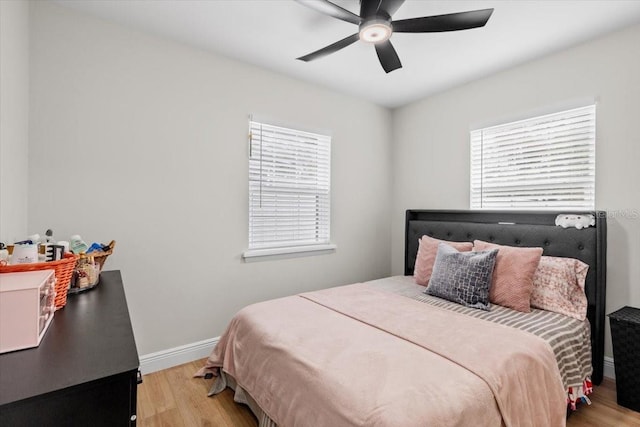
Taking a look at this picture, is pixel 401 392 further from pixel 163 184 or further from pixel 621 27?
pixel 621 27

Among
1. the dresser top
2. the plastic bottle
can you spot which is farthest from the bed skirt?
the plastic bottle

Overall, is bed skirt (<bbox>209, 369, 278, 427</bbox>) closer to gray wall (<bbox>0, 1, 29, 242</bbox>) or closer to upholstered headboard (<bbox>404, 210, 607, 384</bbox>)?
gray wall (<bbox>0, 1, 29, 242</bbox>)

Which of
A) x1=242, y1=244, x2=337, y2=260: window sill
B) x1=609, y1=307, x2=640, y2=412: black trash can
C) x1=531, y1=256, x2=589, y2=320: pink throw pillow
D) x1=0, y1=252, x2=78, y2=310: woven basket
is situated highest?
x1=0, y1=252, x2=78, y2=310: woven basket

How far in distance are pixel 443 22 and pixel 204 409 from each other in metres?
2.67

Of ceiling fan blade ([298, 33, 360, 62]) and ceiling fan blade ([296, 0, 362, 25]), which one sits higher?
ceiling fan blade ([296, 0, 362, 25])

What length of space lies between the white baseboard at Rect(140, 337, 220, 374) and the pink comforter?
2.02 feet

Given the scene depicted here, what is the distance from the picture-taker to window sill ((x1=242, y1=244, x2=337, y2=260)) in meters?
2.83

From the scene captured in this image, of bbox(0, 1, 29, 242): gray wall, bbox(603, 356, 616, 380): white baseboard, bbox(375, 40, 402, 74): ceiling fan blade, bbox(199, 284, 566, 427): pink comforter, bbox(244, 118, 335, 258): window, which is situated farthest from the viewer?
bbox(244, 118, 335, 258): window

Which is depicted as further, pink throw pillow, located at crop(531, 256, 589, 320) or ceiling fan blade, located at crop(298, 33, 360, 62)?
pink throw pillow, located at crop(531, 256, 589, 320)

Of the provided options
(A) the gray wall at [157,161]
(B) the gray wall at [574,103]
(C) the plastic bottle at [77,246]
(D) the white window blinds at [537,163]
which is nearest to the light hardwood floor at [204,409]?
(A) the gray wall at [157,161]

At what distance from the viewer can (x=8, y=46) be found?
154 centimetres

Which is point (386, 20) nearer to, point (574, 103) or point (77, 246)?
point (574, 103)

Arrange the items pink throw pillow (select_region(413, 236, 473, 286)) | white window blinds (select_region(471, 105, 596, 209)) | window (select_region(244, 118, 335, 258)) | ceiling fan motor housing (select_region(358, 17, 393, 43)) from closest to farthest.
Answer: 1. ceiling fan motor housing (select_region(358, 17, 393, 43))
2. white window blinds (select_region(471, 105, 596, 209))
3. pink throw pillow (select_region(413, 236, 473, 286))
4. window (select_region(244, 118, 335, 258))

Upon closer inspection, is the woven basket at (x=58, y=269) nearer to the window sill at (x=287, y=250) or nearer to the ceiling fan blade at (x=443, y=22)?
the window sill at (x=287, y=250)
